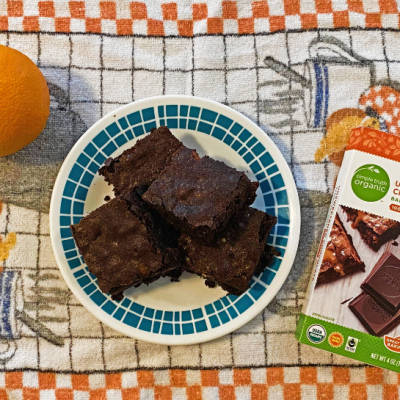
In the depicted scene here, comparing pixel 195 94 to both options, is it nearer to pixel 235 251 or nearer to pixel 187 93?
pixel 187 93

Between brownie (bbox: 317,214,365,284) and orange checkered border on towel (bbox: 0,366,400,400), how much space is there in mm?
637

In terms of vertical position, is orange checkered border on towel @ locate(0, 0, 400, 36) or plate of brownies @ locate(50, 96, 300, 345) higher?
orange checkered border on towel @ locate(0, 0, 400, 36)

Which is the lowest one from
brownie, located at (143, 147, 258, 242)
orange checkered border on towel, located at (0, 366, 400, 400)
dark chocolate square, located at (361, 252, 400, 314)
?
orange checkered border on towel, located at (0, 366, 400, 400)

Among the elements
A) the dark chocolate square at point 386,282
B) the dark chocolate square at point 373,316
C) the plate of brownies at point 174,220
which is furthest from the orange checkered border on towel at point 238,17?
the dark chocolate square at point 373,316

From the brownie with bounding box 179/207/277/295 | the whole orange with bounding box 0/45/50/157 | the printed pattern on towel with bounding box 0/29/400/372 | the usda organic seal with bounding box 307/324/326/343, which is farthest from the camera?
the printed pattern on towel with bounding box 0/29/400/372

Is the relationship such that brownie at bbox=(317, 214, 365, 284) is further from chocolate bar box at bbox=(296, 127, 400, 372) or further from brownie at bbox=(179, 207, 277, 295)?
brownie at bbox=(179, 207, 277, 295)

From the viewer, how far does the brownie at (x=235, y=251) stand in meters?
1.92

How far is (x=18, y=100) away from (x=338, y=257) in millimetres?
1798

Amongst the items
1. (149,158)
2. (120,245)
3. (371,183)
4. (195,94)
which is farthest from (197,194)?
(371,183)

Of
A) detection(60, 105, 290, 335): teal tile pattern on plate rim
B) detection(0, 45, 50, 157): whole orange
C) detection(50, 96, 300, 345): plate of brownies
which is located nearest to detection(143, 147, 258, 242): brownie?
detection(50, 96, 300, 345): plate of brownies

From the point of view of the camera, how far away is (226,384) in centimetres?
226

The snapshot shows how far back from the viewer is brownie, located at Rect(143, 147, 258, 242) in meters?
1.81

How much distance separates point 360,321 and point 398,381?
1.92ft

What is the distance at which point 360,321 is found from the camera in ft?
6.56
